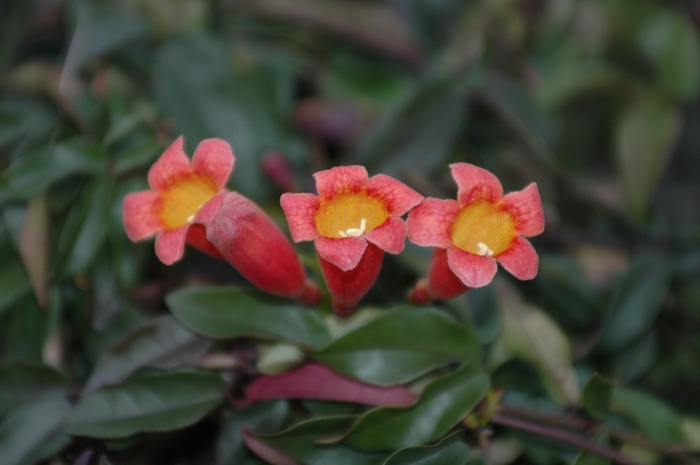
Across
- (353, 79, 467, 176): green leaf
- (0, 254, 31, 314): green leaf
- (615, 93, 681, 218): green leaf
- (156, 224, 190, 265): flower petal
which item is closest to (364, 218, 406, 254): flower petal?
(156, 224, 190, 265): flower petal

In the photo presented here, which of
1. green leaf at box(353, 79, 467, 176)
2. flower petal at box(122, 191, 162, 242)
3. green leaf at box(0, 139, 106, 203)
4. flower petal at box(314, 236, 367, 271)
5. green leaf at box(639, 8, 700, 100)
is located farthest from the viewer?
green leaf at box(639, 8, 700, 100)

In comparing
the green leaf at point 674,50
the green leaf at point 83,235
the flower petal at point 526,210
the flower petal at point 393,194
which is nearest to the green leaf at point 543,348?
the flower petal at point 526,210

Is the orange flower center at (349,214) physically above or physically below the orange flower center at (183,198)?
above

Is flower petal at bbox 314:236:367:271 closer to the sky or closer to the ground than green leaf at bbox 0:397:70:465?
closer to the sky

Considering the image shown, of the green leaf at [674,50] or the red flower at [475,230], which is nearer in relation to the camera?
the red flower at [475,230]

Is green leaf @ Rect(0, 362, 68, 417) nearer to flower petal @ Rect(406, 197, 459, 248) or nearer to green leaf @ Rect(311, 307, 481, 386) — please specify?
green leaf @ Rect(311, 307, 481, 386)

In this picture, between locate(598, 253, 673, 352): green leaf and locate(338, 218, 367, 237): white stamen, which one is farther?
locate(598, 253, 673, 352): green leaf

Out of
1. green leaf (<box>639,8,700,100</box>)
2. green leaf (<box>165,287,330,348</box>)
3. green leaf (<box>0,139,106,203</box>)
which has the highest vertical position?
green leaf (<box>639,8,700,100</box>)

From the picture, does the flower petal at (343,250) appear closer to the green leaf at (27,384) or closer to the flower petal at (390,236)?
the flower petal at (390,236)
